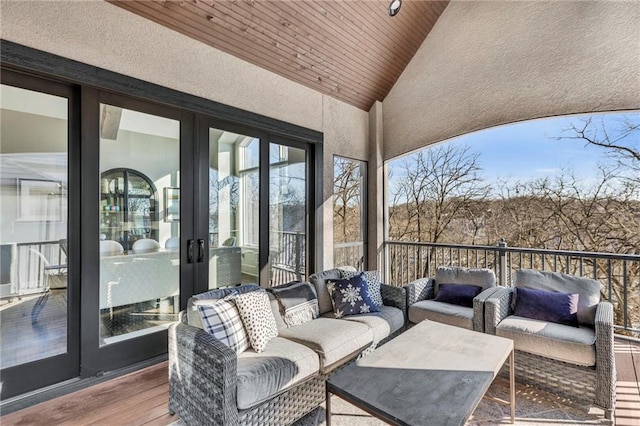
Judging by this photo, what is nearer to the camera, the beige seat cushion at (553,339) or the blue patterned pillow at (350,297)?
the beige seat cushion at (553,339)

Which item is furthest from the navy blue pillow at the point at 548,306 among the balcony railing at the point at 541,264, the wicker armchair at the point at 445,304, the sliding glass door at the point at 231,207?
the sliding glass door at the point at 231,207

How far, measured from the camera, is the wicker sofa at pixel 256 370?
1.72m

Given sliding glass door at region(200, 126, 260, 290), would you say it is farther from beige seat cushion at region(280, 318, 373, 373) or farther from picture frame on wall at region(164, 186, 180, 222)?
beige seat cushion at region(280, 318, 373, 373)

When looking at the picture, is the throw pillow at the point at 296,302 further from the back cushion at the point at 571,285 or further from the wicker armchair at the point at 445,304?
the back cushion at the point at 571,285

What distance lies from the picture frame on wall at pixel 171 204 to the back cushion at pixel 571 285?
11.9ft

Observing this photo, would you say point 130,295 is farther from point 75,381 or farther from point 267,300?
point 267,300

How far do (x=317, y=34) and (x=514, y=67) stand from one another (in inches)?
99.4

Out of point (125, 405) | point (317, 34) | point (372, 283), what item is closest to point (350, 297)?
point (372, 283)

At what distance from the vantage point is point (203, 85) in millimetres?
3203

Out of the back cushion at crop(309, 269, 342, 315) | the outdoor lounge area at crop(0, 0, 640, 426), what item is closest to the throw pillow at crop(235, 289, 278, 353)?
the outdoor lounge area at crop(0, 0, 640, 426)

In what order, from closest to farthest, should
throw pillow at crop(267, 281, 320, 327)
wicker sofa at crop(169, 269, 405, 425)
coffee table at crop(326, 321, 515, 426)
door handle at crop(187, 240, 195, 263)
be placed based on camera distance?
coffee table at crop(326, 321, 515, 426) → wicker sofa at crop(169, 269, 405, 425) → throw pillow at crop(267, 281, 320, 327) → door handle at crop(187, 240, 195, 263)

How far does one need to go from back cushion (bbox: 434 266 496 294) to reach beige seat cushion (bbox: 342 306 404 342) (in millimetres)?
828

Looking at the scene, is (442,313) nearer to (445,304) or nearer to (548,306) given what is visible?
(445,304)

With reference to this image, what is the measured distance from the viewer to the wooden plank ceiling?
2.96 meters
